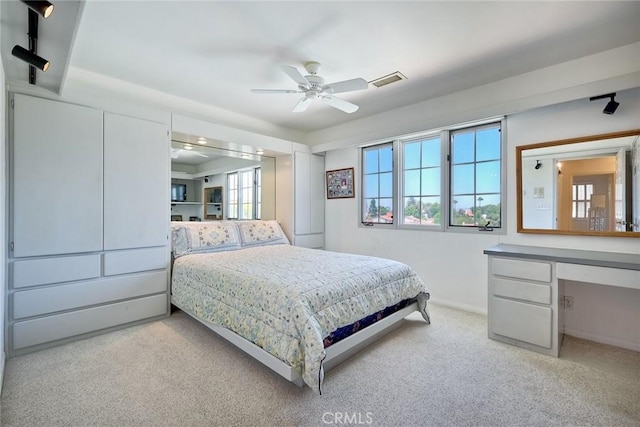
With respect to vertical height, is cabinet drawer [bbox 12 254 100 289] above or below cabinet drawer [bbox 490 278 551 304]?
above

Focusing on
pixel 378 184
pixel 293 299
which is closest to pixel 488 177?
pixel 378 184

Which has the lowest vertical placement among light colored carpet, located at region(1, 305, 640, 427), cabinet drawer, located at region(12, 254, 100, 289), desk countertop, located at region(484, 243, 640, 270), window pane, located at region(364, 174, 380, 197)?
light colored carpet, located at region(1, 305, 640, 427)

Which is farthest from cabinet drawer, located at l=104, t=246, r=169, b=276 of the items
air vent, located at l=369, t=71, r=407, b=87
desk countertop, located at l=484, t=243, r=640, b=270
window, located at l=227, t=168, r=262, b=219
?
desk countertop, located at l=484, t=243, r=640, b=270

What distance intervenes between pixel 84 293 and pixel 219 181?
210 cm

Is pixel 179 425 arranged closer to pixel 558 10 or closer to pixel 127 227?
pixel 127 227

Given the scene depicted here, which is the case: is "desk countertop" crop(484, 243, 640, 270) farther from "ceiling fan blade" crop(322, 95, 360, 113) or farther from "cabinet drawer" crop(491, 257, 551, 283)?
"ceiling fan blade" crop(322, 95, 360, 113)

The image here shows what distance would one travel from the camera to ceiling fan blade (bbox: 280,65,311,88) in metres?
2.28

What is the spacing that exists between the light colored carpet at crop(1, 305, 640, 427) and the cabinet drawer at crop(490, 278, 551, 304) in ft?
1.45

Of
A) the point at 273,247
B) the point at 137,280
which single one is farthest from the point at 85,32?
the point at 273,247

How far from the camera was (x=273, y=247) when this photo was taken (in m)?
3.98

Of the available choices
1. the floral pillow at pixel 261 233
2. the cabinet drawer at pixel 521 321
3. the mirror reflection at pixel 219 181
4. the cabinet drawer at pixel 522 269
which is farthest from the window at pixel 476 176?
the mirror reflection at pixel 219 181

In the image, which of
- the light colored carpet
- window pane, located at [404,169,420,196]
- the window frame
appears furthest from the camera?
window pane, located at [404,169,420,196]

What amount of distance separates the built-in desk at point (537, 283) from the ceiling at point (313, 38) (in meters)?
1.75

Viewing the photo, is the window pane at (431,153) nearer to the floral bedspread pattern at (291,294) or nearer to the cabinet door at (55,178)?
the floral bedspread pattern at (291,294)
